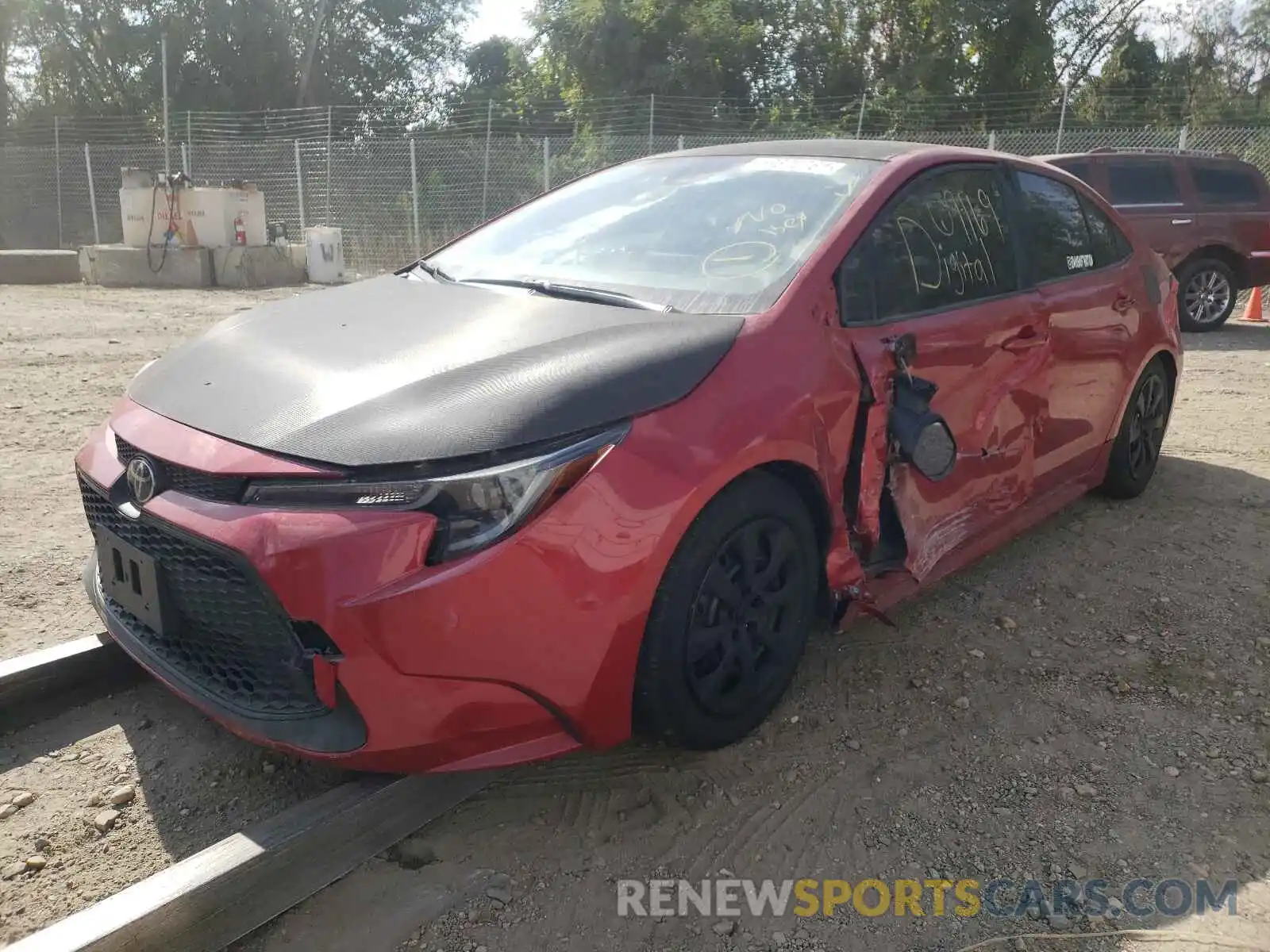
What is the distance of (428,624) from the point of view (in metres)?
1.91

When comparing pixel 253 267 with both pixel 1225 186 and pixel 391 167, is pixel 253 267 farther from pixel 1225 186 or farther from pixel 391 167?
pixel 1225 186

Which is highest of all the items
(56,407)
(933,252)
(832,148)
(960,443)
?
(832,148)

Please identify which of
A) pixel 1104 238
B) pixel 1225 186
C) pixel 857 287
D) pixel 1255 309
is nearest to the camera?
pixel 857 287

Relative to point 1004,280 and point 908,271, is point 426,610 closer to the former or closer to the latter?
point 908,271

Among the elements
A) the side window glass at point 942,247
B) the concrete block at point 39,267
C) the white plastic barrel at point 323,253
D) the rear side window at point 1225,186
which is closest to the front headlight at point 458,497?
the side window glass at point 942,247

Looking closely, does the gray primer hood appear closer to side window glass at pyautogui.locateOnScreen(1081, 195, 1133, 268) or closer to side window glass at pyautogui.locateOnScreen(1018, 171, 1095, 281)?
side window glass at pyautogui.locateOnScreen(1018, 171, 1095, 281)

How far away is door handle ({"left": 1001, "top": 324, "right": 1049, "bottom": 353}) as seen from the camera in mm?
3248

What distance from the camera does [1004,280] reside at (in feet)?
11.0

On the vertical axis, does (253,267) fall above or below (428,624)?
above

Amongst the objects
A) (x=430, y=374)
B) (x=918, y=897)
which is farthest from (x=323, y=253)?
(x=918, y=897)

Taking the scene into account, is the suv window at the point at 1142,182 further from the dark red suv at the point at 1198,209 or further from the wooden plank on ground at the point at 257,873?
the wooden plank on ground at the point at 257,873

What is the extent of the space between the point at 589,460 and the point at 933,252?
61.8 inches

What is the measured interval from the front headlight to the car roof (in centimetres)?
174

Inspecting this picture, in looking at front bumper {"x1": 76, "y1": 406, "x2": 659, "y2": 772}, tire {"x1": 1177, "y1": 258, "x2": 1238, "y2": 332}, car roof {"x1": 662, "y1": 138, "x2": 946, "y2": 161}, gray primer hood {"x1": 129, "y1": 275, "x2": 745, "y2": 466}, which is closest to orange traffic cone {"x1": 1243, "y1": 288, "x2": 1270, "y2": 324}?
tire {"x1": 1177, "y1": 258, "x2": 1238, "y2": 332}
